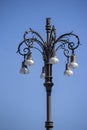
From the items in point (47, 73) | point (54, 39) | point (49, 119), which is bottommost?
point (49, 119)

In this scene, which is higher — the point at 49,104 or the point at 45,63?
the point at 45,63

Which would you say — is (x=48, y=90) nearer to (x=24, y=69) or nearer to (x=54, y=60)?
(x=54, y=60)

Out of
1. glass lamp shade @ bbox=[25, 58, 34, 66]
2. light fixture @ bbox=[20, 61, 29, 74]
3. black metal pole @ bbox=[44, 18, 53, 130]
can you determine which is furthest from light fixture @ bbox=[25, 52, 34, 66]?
black metal pole @ bbox=[44, 18, 53, 130]

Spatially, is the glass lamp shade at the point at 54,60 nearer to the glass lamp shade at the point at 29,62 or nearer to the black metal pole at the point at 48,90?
the black metal pole at the point at 48,90

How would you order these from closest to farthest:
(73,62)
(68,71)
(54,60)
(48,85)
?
(54,60) < (48,85) < (73,62) < (68,71)

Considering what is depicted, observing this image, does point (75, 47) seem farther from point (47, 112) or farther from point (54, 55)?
point (47, 112)

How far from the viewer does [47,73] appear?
19766 millimetres

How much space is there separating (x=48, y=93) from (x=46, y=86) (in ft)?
0.83

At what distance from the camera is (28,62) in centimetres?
2000

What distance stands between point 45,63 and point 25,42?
1138 mm

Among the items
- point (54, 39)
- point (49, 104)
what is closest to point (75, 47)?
point (54, 39)

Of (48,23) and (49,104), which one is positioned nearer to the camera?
(49,104)

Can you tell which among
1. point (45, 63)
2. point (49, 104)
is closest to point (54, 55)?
point (45, 63)

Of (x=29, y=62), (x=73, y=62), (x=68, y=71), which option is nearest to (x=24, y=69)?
(x=29, y=62)
